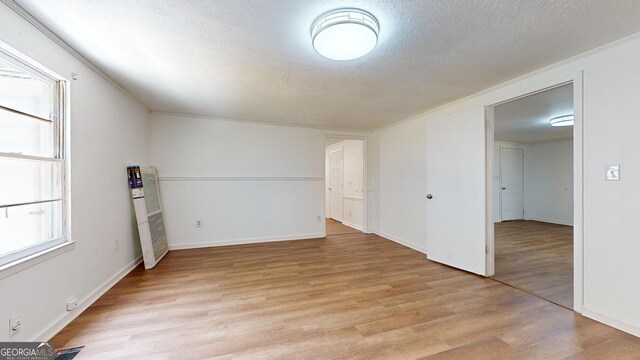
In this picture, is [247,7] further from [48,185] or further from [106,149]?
[106,149]

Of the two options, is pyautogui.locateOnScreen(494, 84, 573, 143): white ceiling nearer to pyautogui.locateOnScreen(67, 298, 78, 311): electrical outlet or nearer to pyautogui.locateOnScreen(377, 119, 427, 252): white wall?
pyautogui.locateOnScreen(377, 119, 427, 252): white wall

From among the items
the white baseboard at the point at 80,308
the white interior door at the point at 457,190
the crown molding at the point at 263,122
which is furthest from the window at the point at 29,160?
the white interior door at the point at 457,190

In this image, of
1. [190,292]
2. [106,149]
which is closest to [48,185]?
[106,149]

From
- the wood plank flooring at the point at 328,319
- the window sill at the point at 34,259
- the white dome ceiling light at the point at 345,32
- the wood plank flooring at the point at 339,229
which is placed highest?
the white dome ceiling light at the point at 345,32

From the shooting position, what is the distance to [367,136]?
17.0ft

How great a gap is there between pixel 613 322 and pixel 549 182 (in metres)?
6.09

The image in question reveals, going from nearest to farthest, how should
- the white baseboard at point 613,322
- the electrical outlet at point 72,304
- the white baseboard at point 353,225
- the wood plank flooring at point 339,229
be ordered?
the white baseboard at point 613,322
the electrical outlet at point 72,304
the wood plank flooring at point 339,229
the white baseboard at point 353,225

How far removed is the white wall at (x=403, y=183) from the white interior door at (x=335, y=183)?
173cm

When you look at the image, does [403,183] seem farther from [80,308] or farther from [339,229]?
[80,308]

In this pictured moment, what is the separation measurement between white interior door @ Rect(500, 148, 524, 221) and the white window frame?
846 cm

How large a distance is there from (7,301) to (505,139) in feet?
28.1

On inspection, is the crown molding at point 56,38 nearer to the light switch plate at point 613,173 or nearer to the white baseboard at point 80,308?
the white baseboard at point 80,308

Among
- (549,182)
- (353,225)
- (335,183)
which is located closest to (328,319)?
(353,225)

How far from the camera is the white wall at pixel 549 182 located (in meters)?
6.09
